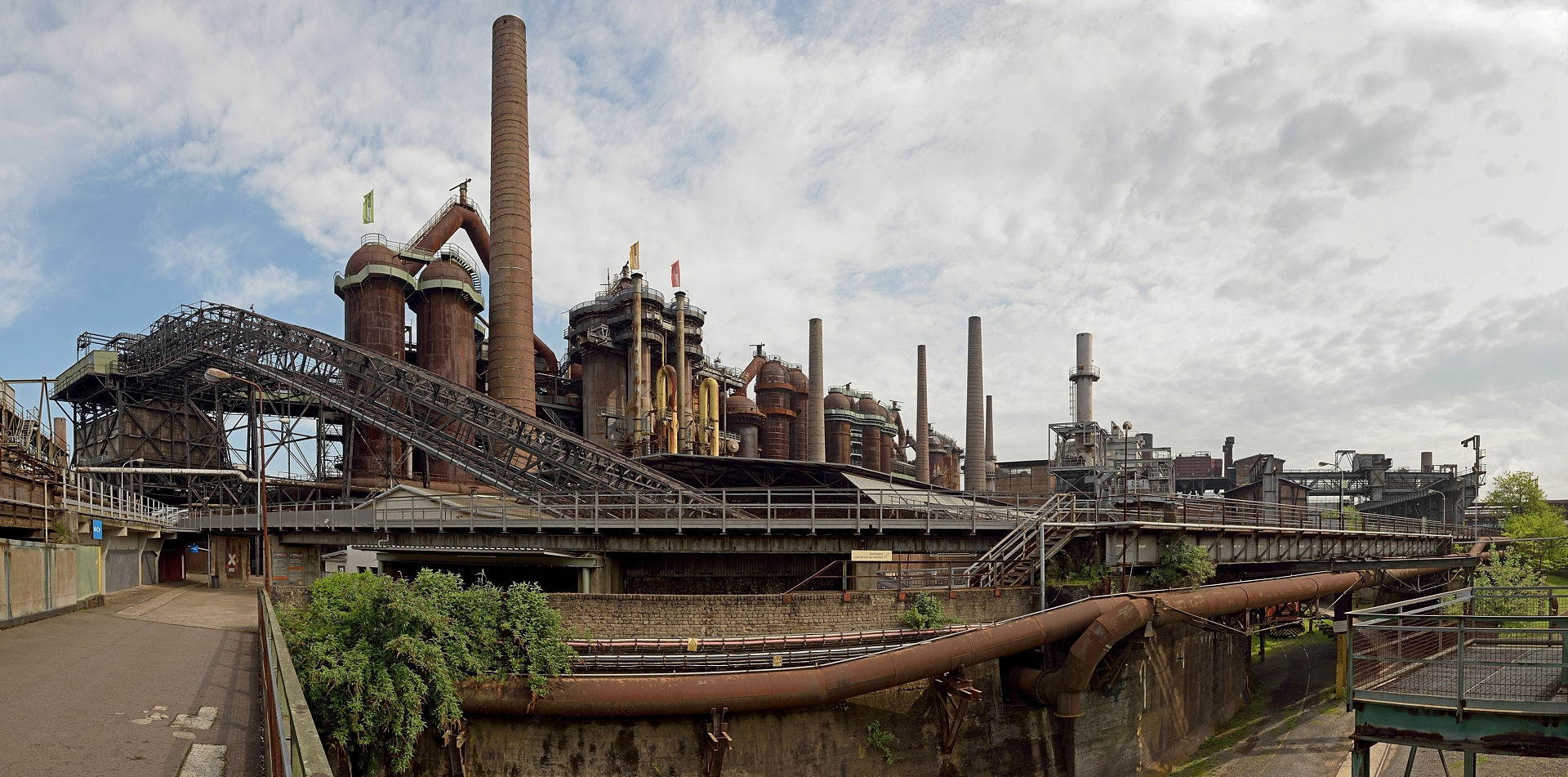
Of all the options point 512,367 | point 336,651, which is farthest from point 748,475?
point 336,651

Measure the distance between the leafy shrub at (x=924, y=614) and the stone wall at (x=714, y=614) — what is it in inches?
12.1

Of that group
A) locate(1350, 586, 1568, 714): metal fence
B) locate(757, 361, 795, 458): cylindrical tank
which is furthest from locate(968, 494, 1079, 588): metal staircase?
locate(757, 361, 795, 458): cylindrical tank

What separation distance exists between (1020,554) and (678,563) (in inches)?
400

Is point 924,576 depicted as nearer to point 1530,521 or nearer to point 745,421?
point 745,421

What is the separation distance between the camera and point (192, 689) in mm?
11312

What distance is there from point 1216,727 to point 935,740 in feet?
40.1

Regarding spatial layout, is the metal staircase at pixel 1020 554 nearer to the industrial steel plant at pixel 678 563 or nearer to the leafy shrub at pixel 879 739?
the industrial steel plant at pixel 678 563

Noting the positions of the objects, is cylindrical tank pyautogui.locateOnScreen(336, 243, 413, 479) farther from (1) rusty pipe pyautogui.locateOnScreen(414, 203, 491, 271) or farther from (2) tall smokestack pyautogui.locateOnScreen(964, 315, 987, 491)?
(2) tall smokestack pyautogui.locateOnScreen(964, 315, 987, 491)

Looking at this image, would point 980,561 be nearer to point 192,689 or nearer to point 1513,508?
point 192,689

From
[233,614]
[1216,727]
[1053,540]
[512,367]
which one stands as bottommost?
[1216,727]

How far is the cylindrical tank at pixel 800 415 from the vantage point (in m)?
76.9

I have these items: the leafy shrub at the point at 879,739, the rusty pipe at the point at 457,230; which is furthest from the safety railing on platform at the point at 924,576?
the rusty pipe at the point at 457,230

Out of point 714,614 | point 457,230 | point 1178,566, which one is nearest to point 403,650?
point 714,614

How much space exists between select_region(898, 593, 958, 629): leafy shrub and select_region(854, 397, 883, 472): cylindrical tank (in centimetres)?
6761
